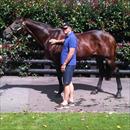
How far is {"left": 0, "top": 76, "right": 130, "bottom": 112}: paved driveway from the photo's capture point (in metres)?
11.3

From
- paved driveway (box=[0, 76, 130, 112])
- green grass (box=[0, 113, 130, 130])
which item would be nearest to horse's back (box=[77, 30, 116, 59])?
paved driveway (box=[0, 76, 130, 112])

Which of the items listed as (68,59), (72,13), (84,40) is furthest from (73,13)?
(68,59)

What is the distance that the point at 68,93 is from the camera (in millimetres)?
11391

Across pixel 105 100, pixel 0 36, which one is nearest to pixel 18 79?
pixel 0 36

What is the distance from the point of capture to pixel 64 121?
9922 mm

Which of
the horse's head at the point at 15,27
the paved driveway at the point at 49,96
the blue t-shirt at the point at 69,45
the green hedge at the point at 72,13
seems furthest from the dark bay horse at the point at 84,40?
the green hedge at the point at 72,13

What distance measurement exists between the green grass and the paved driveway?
2.02ft

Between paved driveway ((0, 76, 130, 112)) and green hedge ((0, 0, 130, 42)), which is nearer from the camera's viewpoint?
paved driveway ((0, 76, 130, 112))

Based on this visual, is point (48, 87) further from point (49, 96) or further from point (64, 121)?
point (64, 121)

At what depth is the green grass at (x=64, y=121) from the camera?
31.2 feet

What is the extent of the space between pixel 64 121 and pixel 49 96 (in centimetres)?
265

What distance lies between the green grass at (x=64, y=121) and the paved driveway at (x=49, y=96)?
24.2 inches

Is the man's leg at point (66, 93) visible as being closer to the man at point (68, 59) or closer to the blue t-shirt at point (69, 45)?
the man at point (68, 59)

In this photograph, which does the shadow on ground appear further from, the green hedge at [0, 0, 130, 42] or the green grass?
the green grass
